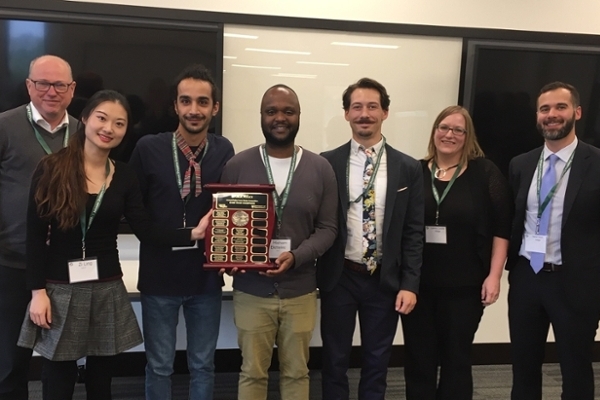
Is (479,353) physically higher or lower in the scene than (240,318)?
lower

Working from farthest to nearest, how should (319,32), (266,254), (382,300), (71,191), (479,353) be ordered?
1. (479,353)
2. (319,32)
3. (382,300)
4. (266,254)
5. (71,191)

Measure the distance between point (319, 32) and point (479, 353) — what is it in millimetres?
2780

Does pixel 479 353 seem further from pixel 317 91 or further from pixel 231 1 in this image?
pixel 231 1

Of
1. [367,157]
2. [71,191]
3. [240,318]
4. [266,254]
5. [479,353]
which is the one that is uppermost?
[367,157]

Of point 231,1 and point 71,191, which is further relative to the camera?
point 231,1

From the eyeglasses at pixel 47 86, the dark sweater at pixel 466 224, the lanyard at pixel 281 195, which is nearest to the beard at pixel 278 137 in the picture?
the lanyard at pixel 281 195

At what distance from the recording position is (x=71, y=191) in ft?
5.87

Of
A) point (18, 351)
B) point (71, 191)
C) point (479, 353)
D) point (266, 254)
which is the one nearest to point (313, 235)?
point (266, 254)

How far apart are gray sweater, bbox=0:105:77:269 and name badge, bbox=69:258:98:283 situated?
18.9 inches

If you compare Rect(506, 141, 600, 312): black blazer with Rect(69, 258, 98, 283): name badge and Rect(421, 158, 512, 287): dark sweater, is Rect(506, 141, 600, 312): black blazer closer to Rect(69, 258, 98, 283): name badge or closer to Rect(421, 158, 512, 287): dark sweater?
Rect(421, 158, 512, 287): dark sweater

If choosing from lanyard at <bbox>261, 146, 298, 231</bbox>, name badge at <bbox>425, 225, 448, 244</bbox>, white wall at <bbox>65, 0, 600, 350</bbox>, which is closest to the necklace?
name badge at <bbox>425, 225, 448, 244</bbox>

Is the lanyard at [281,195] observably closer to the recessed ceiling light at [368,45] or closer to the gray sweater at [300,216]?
the gray sweater at [300,216]

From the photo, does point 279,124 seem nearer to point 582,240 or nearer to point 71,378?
point 71,378

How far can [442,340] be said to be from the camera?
2.34 m
